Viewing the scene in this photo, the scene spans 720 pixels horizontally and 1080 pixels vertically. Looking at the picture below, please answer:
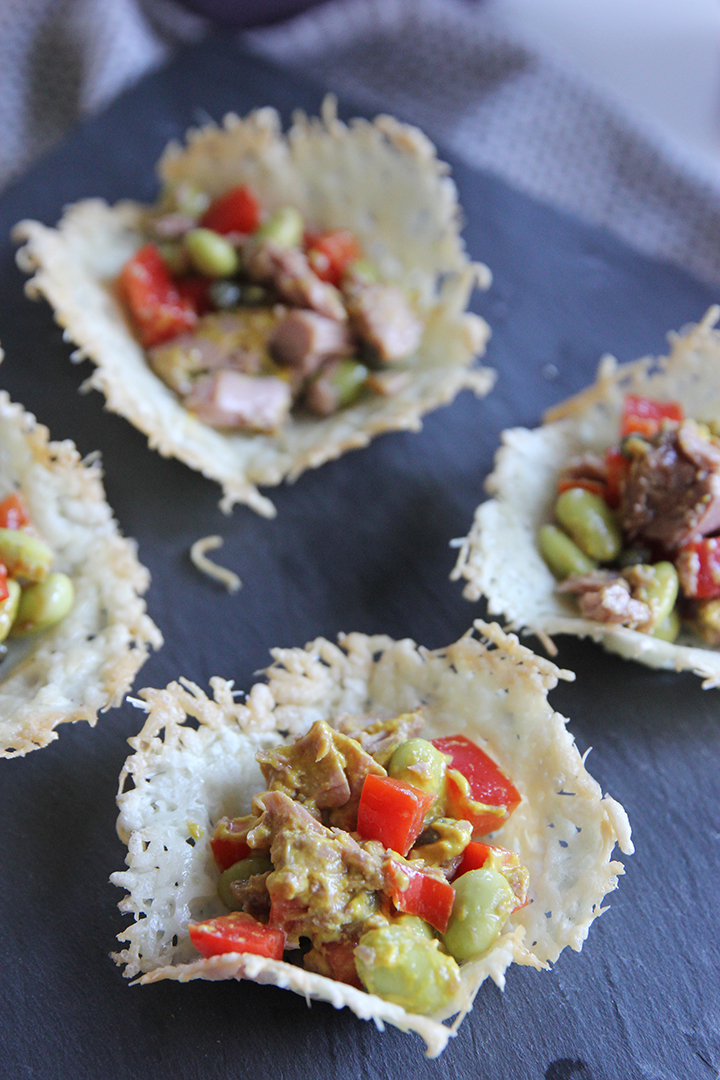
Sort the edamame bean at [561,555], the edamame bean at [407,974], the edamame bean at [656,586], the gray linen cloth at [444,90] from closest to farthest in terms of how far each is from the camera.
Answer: the edamame bean at [407,974]
the edamame bean at [656,586]
the edamame bean at [561,555]
the gray linen cloth at [444,90]

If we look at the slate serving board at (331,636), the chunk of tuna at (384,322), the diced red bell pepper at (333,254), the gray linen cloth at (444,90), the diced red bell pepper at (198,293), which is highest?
the gray linen cloth at (444,90)

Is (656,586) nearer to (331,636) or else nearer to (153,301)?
(331,636)

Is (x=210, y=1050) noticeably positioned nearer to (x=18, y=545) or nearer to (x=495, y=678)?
(x=495, y=678)

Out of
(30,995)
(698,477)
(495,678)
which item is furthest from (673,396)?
(30,995)

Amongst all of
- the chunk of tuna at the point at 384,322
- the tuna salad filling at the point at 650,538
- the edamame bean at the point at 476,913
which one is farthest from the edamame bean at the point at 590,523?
the edamame bean at the point at 476,913

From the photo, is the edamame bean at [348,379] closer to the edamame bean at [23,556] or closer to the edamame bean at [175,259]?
the edamame bean at [175,259]

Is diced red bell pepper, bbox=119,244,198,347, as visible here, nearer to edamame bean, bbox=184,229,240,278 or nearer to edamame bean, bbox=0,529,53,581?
edamame bean, bbox=184,229,240,278

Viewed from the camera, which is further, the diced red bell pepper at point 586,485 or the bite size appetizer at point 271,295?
the bite size appetizer at point 271,295

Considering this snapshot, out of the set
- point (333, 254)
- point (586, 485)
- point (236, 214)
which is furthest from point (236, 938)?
point (236, 214)
